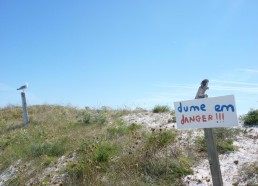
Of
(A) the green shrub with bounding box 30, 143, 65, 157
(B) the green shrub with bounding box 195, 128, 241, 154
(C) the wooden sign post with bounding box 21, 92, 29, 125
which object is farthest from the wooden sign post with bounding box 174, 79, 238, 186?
(C) the wooden sign post with bounding box 21, 92, 29, 125

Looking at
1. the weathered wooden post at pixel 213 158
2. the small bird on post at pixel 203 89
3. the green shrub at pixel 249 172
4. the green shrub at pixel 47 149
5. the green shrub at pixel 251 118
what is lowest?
the green shrub at pixel 249 172

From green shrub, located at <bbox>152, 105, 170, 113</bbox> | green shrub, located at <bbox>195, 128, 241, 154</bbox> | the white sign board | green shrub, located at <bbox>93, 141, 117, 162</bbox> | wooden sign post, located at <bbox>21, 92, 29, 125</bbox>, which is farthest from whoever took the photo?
wooden sign post, located at <bbox>21, 92, 29, 125</bbox>

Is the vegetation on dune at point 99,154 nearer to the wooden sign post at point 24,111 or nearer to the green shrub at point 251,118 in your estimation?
the green shrub at point 251,118

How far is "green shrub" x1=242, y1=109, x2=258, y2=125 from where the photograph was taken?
8148 millimetres

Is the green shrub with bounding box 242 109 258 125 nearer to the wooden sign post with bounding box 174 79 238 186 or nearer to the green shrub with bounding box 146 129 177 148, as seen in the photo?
the green shrub with bounding box 146 129 177 148

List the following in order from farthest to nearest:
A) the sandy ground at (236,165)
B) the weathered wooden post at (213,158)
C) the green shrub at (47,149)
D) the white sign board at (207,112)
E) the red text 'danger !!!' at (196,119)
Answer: the green shrub at (47,149) < the sandy ground at (236,165) < the weathered wooden post at (213,158) < the red text 'danger !!!' at (196,119) < the white sign board at (207,112)

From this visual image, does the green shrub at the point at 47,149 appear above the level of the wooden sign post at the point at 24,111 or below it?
below

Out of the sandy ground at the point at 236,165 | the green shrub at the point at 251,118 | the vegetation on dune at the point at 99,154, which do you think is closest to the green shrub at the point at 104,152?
the vegetation on dune at the point at 99,154

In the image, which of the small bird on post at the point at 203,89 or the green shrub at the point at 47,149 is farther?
the green shrub at the point at 47,149

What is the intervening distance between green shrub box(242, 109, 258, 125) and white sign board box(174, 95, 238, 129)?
136 inches

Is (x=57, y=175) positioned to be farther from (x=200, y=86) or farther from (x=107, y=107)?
(x=107, y=107)

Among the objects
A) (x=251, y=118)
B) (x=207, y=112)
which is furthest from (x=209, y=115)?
(x=251, y=118)

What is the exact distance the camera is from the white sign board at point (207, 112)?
489cm

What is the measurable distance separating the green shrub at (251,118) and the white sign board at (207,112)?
3.44m
